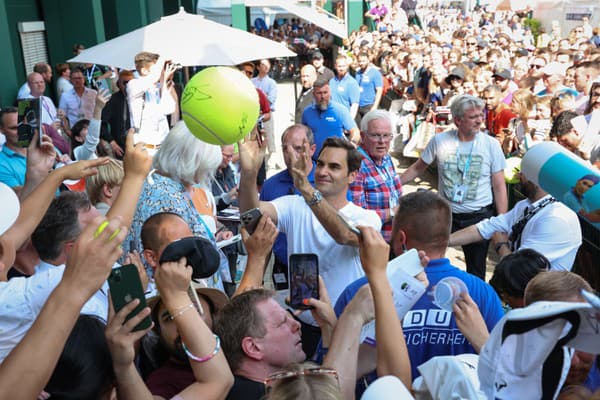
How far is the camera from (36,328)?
5.16 ft

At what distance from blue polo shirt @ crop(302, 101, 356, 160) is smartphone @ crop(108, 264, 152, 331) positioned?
17.9 ft

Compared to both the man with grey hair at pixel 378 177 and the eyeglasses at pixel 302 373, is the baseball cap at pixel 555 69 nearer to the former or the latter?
the man with grey hair at pixel 378 177

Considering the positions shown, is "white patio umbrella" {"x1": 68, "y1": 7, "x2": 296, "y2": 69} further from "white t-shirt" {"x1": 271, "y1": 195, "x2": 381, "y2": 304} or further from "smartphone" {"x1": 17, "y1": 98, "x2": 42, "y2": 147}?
"white t-shirt" {"x1": 271, "y1": 195, "x2": 381, "y2": 304}

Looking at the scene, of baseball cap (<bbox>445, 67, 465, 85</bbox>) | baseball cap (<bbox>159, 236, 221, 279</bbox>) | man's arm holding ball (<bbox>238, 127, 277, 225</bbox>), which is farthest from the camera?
baseball cap (<bbox>445, 67, 465, 85</bbox>)

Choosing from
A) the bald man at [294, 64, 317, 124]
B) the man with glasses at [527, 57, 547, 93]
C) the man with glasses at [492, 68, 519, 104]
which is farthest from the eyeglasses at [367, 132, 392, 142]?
the man with glasses at [527, 57, 547, 93]

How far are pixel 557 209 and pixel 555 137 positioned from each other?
1.48 meters

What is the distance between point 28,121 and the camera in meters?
3.56

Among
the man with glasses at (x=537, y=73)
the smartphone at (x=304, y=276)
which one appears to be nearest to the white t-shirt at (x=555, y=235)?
the smartphone at (x=304, y=276)

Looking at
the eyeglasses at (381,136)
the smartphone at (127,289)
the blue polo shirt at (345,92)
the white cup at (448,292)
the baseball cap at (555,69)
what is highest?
the smartphone at (127,289)

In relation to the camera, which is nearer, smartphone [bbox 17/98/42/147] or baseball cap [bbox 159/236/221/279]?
baseball cap [bbox 159/236/221/279]

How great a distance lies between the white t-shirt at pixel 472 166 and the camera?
17.3 feet

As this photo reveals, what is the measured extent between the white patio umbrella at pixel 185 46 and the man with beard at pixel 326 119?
805 mm

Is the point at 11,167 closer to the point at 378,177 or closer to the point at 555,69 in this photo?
the point at 378,177

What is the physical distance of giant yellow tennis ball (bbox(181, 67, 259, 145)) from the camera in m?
3.24
